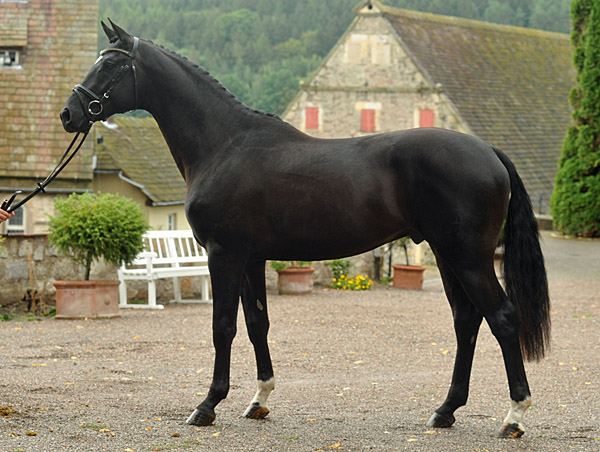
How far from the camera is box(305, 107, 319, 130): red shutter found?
28.9 meters

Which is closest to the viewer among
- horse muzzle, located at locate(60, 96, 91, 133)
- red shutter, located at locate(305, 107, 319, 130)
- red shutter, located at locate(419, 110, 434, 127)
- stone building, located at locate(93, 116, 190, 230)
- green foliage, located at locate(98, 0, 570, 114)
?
horse muzzle, located at locate(60, 96, 91, 133)

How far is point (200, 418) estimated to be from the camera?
5.56 metres

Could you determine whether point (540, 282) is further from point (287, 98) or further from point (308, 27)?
Answer: point (308, 27)

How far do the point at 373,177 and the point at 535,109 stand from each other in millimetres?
28234

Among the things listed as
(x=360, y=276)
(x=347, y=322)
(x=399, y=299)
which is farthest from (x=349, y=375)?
(x=360, y=276)

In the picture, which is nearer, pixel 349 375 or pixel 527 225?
pixel 527 225

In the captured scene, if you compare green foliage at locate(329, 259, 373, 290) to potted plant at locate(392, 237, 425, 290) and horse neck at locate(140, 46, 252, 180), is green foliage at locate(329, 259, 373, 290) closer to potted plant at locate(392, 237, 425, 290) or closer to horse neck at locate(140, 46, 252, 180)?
potted plant at locate(392, 237, 425, 290)

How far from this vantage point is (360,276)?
14977 mm

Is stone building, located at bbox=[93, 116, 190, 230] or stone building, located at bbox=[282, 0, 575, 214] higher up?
stone building, located at bbox=[282, 0, 575, 214]

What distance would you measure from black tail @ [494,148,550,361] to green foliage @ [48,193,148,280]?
21.1 feet

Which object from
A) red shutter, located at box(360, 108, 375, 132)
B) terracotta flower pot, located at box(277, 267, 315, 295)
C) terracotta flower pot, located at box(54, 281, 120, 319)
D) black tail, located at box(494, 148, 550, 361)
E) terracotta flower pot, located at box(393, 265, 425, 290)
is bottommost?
terracotta flower pot, located at box(393, 265, 425, 290)

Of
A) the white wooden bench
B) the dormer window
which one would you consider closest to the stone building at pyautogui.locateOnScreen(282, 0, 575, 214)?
the dormer window

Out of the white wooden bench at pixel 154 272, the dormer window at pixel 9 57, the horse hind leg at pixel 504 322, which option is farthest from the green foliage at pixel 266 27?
the horse hind leg at pixel 504 322

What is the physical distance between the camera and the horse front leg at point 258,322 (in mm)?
5871
